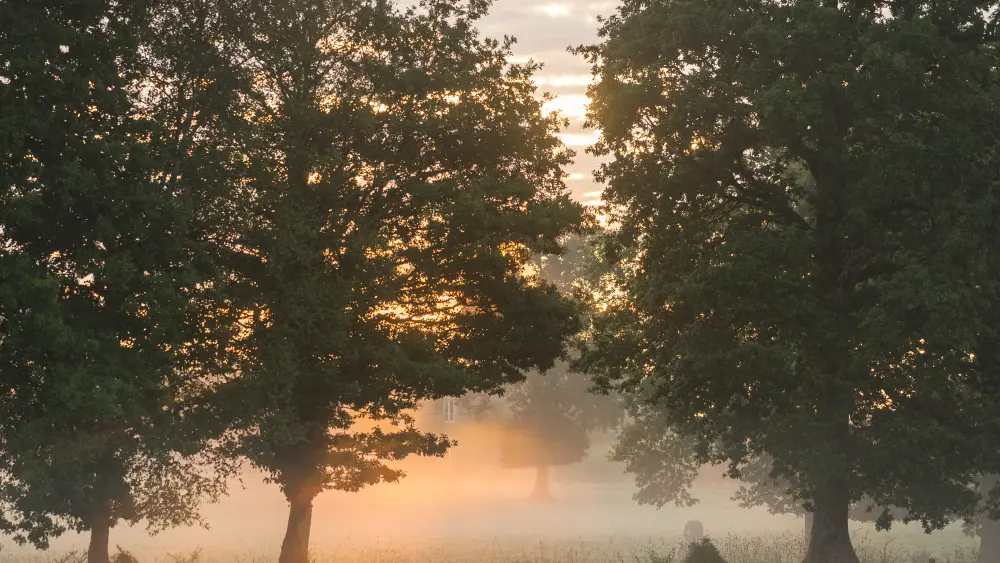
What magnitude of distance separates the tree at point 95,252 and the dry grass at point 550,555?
220 inches

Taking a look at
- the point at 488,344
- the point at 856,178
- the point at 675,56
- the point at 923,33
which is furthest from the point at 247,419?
the point at 923,33

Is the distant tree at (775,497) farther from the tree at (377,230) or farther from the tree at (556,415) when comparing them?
the tree at (377,230)

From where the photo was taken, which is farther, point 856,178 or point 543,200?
point 543,200

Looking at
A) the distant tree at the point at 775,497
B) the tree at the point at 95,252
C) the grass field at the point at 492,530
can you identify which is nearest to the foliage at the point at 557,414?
the grass field at the point at 492,530

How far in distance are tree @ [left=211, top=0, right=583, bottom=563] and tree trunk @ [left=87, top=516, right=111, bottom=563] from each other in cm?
379

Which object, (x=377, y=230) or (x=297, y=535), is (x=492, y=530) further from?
(x=377, y=230)

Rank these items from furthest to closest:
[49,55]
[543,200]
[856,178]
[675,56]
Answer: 1. [543,200]
2. [675,56]
3. [856,178]
4. [49,55]

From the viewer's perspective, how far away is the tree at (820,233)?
19781 millimetres

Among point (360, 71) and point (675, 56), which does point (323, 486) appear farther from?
point (675, 56)

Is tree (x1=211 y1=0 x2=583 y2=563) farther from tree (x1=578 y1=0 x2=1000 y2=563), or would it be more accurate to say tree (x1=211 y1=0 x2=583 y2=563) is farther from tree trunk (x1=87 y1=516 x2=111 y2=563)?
tree trunk (x1=87 y1=516 x2=111 y2=563)

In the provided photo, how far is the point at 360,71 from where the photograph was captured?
2445cm

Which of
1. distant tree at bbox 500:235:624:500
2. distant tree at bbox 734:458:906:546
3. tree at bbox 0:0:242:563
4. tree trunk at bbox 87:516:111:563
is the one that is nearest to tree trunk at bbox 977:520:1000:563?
distant tree at bbox 734:458:906:546

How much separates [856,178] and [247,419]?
1570cm

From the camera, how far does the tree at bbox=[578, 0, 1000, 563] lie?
19.8 meters
